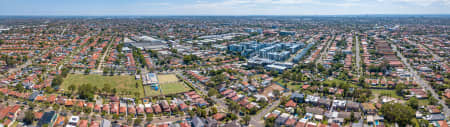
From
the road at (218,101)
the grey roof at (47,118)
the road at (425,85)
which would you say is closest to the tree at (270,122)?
the road at (218,101)

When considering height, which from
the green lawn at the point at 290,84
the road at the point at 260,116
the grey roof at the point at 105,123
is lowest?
the road at the point at 260,116

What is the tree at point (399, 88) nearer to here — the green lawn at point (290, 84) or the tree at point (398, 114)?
the tree at point (398, 114)

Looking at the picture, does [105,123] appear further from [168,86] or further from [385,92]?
[385,92]

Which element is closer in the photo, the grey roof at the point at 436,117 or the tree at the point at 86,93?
the grey roof at the point at 436,117

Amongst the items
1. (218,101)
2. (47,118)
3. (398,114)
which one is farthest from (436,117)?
(47,118)

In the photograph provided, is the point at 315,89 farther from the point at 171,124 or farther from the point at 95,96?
the point at 95,96

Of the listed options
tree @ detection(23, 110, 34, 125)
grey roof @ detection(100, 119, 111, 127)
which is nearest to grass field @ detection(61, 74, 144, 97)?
grey roof @ detection(100, 119, 111, 127)
